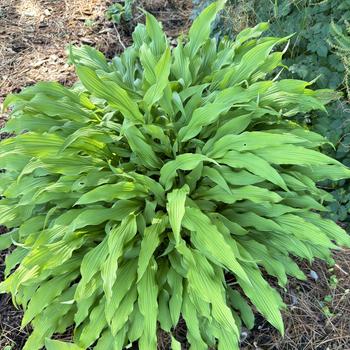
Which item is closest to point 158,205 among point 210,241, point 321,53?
point 210,241

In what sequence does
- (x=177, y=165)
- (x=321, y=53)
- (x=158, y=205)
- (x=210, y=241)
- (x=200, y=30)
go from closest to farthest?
(x=210, y=241) → (x=177, y=165) → (x=158, y=205) → (x=200, y=30) → (x=321, y=53)

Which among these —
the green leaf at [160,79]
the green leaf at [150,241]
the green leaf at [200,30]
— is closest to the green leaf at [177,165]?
the green leaf at [150,241]

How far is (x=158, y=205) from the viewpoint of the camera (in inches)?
85.4

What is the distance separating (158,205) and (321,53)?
1.34 metres

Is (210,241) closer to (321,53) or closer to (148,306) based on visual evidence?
(148,306)

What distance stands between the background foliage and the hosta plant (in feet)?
1.31

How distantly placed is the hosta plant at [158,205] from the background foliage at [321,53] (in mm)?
399

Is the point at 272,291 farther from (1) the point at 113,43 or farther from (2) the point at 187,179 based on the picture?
(1) the point at 113,43

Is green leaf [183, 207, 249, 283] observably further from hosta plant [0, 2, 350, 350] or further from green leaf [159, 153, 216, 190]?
green leaf [159, 153, 216, 190]

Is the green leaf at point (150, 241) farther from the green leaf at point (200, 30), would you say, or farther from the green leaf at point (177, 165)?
the green leaf at point (200, 30)

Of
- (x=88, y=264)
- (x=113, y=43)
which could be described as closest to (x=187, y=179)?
(x=88, y=264)

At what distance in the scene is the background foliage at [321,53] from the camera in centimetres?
267

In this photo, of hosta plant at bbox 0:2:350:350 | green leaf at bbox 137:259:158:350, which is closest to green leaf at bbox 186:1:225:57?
hosta plant at bbox 0:2:350:350

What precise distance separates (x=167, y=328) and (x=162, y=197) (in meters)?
0.55
